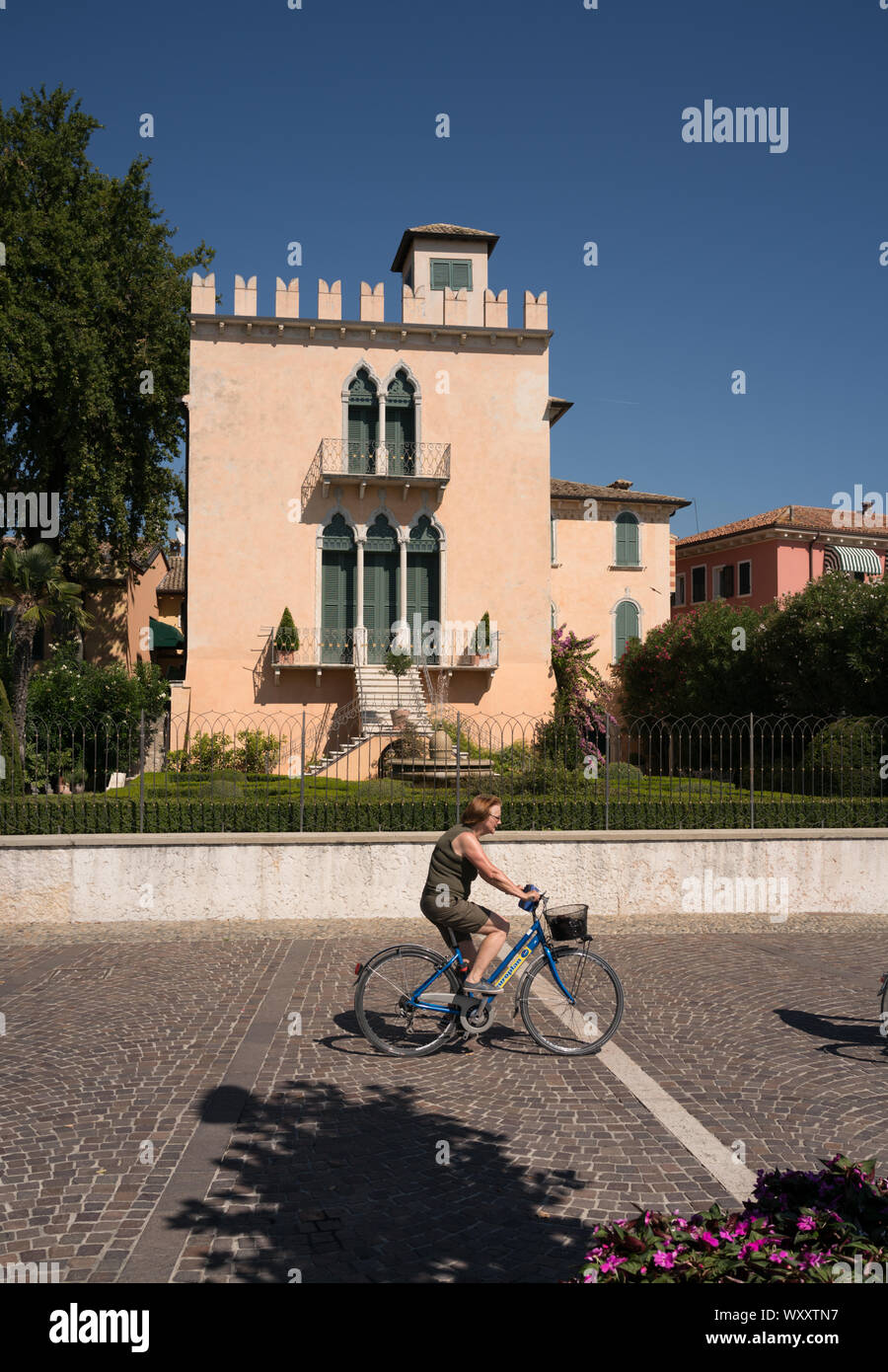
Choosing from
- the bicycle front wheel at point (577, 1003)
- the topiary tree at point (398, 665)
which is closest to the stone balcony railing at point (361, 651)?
the topiary tree at point (398, 665)

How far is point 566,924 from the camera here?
6668 millimetres

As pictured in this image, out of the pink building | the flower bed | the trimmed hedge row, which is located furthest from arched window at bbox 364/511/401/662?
the flower bed

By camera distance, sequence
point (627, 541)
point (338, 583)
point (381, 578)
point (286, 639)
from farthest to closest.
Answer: point (627, 541) < point (381, 578) < point (338, 583) < point (286, 639)

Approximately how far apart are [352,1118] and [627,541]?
98.9 feet

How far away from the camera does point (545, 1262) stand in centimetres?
389

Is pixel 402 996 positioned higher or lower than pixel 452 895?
lower

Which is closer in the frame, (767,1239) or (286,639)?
(767,1239)

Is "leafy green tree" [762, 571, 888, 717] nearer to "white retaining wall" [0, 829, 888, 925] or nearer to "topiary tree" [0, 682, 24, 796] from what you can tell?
"white retaining wall" [0, 829, 888, 925]

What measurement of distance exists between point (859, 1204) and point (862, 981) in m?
6.55

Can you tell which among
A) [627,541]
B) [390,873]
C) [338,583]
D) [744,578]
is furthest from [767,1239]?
[744,578]

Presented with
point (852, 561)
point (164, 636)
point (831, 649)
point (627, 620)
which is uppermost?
point (852, 561)

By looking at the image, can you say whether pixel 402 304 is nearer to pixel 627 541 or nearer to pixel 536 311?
pixel 536 311
